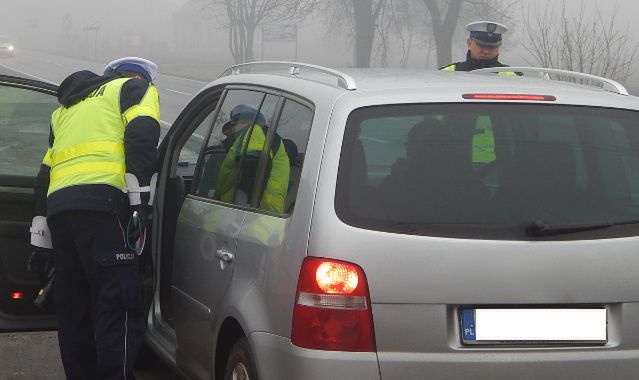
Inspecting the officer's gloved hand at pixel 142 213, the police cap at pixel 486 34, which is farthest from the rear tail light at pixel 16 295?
the police cap at pixel 486 34

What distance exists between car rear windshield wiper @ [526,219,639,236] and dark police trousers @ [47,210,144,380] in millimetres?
1989

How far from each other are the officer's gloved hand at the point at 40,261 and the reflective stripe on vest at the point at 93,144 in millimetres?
375

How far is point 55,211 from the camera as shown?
479 cm

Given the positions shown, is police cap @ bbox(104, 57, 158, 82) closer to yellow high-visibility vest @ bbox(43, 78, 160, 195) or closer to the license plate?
yellow high-visibility vest @ bbox(43, 78, 160, 195)

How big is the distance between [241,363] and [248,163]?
83 cm

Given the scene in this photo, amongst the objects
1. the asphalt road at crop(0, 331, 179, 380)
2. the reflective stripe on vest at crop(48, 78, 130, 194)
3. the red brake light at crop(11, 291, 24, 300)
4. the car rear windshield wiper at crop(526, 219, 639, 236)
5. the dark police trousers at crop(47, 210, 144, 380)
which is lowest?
the asphalt road at crop(0, 331, 179, 380)

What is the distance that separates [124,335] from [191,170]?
1429 millimetres

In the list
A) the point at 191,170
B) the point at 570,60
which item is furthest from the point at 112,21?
the point at 191,170

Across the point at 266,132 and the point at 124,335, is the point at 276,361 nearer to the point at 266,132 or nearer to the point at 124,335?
the point at 266,132

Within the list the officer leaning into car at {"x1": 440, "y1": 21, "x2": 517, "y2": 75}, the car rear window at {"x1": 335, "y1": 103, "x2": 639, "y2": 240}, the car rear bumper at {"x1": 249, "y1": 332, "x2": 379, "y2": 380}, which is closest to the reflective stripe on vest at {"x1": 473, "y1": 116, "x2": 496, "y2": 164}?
the car rear window at {"x1": 335, "y1": 103, "x2": 639, "y2": 240}

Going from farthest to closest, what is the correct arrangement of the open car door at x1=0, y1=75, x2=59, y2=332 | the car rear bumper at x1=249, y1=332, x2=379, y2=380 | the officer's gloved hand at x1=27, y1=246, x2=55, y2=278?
the open car door at x1=0, y1=75, x2=59, y2=332
the officer's gloved hand at x1=27, y1=246, x2=55, y2=278
the car rear bumper at x1=249, y1=332, x2=379, y2=380

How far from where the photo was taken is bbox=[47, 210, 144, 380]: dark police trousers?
15.7 ft

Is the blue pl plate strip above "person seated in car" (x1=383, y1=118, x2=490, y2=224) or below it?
below

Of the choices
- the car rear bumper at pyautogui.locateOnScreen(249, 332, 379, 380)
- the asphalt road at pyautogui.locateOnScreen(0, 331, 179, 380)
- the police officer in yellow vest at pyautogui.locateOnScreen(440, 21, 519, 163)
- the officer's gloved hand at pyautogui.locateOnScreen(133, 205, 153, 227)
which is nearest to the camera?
the car rear bumper at pyautogui.locateOnScreen(249, 332, 379, 380)
